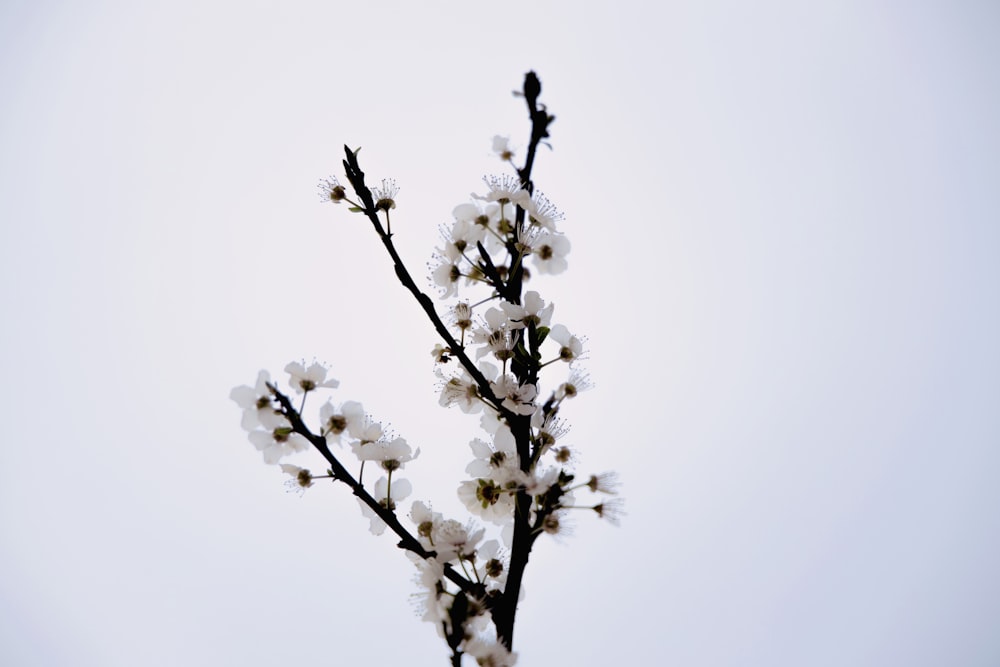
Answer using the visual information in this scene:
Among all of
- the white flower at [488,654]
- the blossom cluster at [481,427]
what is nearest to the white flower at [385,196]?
the blossom cluster at [481,427]

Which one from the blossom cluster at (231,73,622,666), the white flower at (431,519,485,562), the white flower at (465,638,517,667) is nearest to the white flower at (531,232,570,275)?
the blossom cluster at (231,73,622,666)

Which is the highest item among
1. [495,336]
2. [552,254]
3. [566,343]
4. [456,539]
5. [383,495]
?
[552,254]

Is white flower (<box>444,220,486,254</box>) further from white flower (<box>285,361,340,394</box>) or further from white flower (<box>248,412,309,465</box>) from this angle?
white flower (<box>248,412,309,465</box>)

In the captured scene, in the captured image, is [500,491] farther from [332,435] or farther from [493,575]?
[332,435]

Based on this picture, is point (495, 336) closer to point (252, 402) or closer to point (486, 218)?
point (486, 218)

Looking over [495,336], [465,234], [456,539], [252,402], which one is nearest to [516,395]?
[495,336]

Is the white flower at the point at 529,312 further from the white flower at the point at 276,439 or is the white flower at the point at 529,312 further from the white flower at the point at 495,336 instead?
the white flower at the point at 276,439
